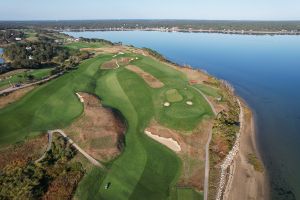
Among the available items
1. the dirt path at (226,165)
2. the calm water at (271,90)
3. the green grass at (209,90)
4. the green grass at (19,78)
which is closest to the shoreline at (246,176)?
the dirt path at (226,165)

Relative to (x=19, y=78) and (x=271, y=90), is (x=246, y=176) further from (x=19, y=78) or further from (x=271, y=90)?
(x=19, y=78)

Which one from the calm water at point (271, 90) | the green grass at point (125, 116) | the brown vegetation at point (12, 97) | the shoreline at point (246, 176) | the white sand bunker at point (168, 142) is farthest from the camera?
the brown vegetation at point (12, 97)

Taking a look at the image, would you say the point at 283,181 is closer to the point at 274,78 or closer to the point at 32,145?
the point at 32,145

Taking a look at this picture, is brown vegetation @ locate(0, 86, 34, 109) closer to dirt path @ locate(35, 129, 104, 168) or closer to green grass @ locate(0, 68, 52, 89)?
green grass @ locate(0, 68, 52, 89)

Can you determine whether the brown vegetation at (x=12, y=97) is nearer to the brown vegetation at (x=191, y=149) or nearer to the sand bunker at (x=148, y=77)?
the brown vegetation at (x=191, y=149)

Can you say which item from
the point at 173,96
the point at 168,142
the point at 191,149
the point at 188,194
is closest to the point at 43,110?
the point at 168,142

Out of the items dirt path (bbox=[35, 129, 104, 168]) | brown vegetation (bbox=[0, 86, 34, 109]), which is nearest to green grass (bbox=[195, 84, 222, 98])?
dirt path (bbox=[35, 129, 104, 168])

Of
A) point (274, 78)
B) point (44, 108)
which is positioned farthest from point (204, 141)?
point (274, 78)
